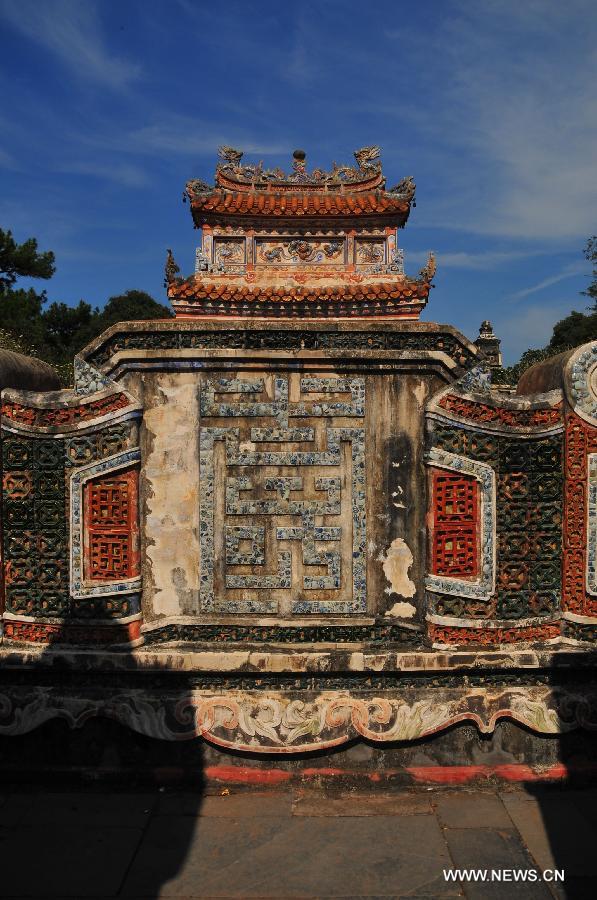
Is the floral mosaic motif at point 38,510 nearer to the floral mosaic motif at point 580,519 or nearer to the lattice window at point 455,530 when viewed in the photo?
the lattice window at point 455,530

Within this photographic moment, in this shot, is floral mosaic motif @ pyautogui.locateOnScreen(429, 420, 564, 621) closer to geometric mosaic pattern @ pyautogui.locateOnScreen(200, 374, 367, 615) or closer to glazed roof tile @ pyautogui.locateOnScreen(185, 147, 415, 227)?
geometric mosaic pattern @ pyautogui.locateOnScreen(200, 374, 367, 615)

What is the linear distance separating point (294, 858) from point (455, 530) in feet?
7.75

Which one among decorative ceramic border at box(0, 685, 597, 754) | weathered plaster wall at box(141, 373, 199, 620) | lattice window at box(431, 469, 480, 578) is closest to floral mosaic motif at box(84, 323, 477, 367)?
weathered plaster wall at box(141, 373, 199, 620)

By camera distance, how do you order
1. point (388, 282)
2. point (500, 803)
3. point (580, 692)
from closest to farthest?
point (500, 803)
point (580, 692)
point (388, 282)

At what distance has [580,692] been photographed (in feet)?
15.1

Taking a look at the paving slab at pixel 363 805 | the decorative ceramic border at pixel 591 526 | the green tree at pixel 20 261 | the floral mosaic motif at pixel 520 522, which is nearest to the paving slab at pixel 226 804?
the paving slab at pixel 363 805

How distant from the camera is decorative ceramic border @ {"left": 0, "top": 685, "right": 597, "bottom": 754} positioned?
451cm

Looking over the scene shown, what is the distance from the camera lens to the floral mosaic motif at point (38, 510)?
469 centimetres

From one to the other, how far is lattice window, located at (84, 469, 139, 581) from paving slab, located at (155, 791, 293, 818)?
5.20 ft

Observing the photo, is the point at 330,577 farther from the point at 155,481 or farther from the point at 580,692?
the point at 580,692

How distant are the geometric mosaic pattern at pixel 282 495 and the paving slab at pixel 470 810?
1415 millimetres

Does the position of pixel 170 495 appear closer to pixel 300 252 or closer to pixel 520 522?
pixel 520 522

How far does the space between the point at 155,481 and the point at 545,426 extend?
2941 mm

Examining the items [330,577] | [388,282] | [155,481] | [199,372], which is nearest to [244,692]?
[330,577]
